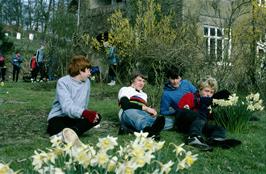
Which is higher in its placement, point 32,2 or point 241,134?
point 32,2

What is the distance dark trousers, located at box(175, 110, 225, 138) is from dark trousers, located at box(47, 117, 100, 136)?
1378 millimetres

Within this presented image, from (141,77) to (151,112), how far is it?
0.59 m

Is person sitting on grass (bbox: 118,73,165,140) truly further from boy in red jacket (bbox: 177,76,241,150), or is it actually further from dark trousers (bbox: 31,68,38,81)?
dark trousers (bbox: 31,68,38,81)

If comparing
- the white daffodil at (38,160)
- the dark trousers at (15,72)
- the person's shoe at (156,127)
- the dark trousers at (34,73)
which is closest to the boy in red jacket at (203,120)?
the person's shoe at (156,127)

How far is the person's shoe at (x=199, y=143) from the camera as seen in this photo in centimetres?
604

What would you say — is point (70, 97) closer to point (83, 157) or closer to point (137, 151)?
point (83, 157)

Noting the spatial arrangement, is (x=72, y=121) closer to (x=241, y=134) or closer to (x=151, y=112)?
(x=151, y=112)

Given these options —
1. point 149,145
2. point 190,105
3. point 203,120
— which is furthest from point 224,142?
point 149,145

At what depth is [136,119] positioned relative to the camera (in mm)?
6602

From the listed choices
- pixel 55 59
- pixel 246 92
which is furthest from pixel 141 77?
pixel 55 59

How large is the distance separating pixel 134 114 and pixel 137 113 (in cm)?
5

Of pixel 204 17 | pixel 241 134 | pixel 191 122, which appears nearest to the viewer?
pixel 191 122

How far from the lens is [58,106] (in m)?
6.74

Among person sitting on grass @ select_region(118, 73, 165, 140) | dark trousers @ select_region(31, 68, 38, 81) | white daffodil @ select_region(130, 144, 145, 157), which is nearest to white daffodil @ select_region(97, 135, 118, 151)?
white daffodil @ select_region(130, 144, 145, 157)
